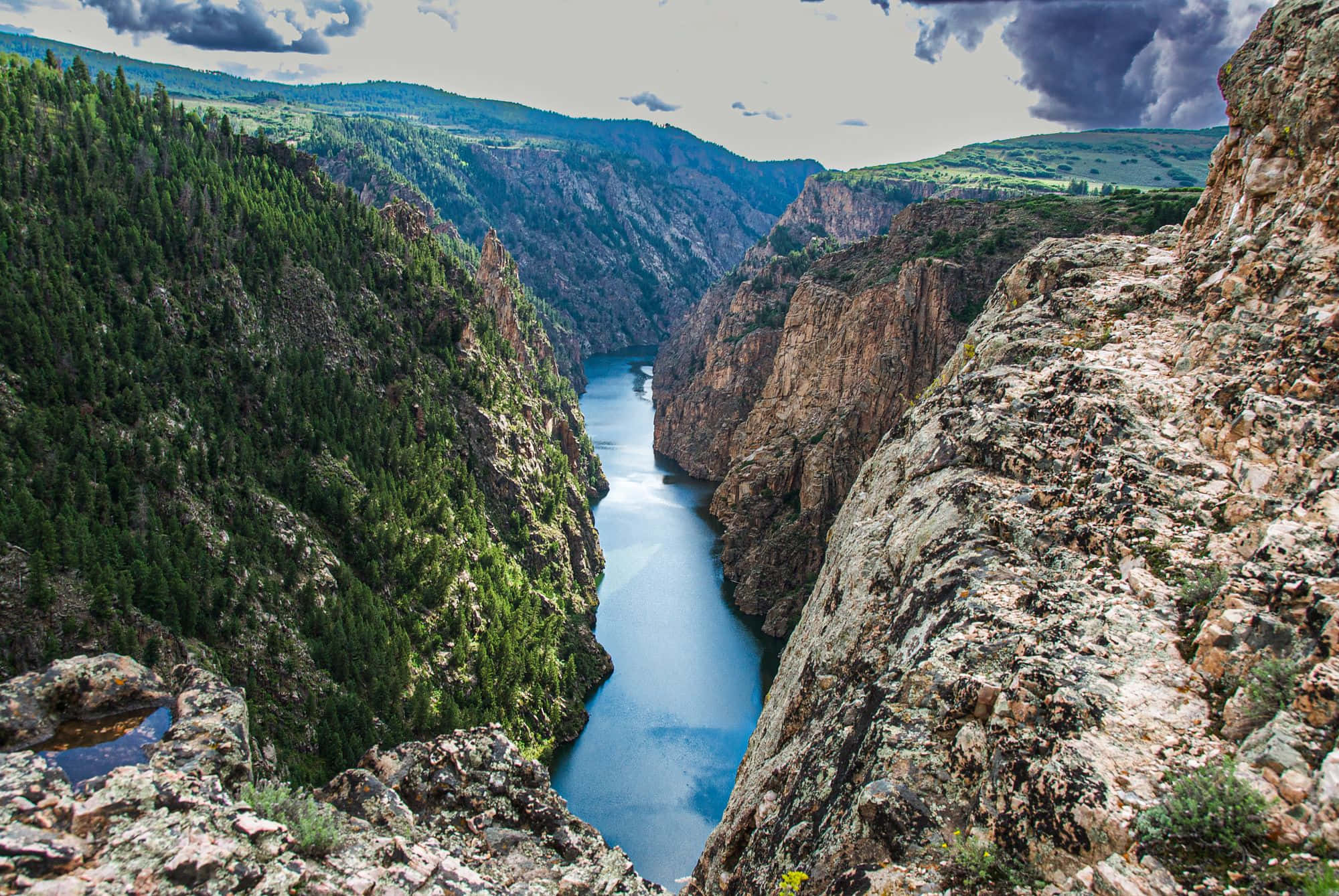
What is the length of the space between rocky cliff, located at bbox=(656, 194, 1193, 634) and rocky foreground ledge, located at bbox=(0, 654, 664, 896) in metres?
46.0

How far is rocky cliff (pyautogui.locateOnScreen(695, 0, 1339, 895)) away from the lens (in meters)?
9.59

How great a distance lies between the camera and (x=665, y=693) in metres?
57.5

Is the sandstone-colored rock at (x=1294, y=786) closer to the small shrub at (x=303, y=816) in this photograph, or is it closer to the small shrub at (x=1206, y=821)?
the small shrub at (x=1206, y=821)

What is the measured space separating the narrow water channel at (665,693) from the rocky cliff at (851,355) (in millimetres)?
4217

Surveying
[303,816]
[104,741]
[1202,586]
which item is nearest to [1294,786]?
[1202,586]

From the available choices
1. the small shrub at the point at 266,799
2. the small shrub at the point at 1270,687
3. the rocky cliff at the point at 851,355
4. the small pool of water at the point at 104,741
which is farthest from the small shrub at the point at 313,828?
the rocky cliff at the point at 851,355

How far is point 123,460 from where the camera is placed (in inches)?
1565

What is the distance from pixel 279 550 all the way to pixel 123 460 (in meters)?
8.37

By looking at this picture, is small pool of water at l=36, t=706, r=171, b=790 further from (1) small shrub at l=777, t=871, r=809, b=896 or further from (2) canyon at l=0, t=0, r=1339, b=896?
(1) small shrub at l=777, t=871, r=809, b=896

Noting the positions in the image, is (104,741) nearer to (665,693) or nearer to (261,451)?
(261,451)

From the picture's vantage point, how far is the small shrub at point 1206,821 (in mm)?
8648

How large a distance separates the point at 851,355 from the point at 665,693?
35.7 meters

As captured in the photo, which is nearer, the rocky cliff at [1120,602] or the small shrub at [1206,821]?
the small shrub at [1206,821]

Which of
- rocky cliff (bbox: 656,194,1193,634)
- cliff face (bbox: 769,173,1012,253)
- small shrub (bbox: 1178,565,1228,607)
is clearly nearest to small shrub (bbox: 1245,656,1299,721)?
small shrub (bbox: 1178,565,1228,607)
